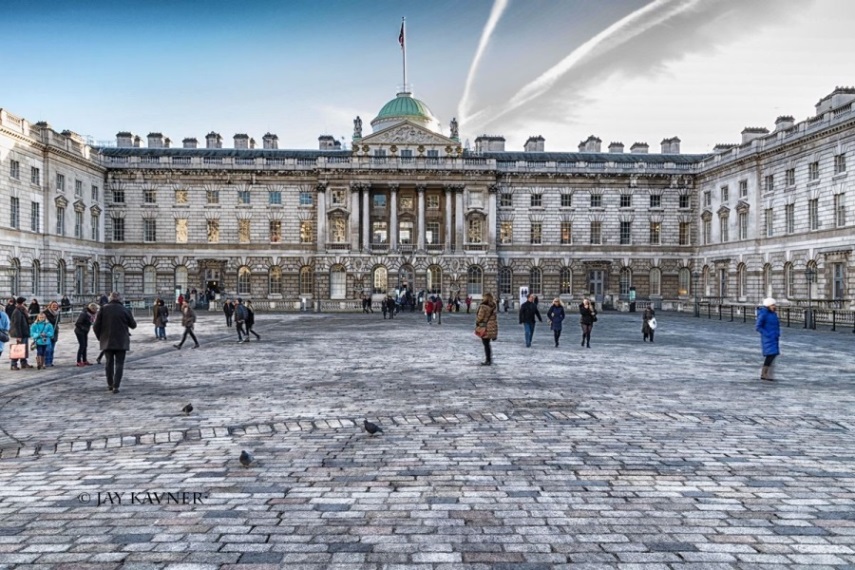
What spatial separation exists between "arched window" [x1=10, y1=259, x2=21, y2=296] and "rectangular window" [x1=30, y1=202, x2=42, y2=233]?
9.86 ft

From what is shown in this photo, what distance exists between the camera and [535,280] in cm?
5509

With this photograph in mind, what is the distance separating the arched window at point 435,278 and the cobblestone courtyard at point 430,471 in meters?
39.7

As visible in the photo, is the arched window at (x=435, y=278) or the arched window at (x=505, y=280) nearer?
the arched window at (x=435, y=278)

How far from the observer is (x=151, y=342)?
21.7 meters

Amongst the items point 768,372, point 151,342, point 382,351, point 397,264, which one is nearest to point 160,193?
point 397,264

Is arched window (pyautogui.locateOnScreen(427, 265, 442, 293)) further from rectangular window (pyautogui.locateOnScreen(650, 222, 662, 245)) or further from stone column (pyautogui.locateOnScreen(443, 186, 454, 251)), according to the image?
rectangular window (pyautogui.locateOnScreen(650, 222, 662, 245))

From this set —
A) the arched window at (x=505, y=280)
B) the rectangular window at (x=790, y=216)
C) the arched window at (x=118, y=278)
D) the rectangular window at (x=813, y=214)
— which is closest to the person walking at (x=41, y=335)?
the arched window at (x=118, y=278)

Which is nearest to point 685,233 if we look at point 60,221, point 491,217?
point 491,217

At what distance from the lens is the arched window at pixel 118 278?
173 feet

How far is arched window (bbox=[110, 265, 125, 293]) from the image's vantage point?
2074 inches

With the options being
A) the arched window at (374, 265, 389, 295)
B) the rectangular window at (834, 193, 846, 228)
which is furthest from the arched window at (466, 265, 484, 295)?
the rectangular window at (834, 193, 846, 228)

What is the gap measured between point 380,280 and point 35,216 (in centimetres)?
2633

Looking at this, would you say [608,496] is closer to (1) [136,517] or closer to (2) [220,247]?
(1) [136,517]

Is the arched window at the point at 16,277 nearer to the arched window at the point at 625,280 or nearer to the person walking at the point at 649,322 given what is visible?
the person walking at the point at 649,322
